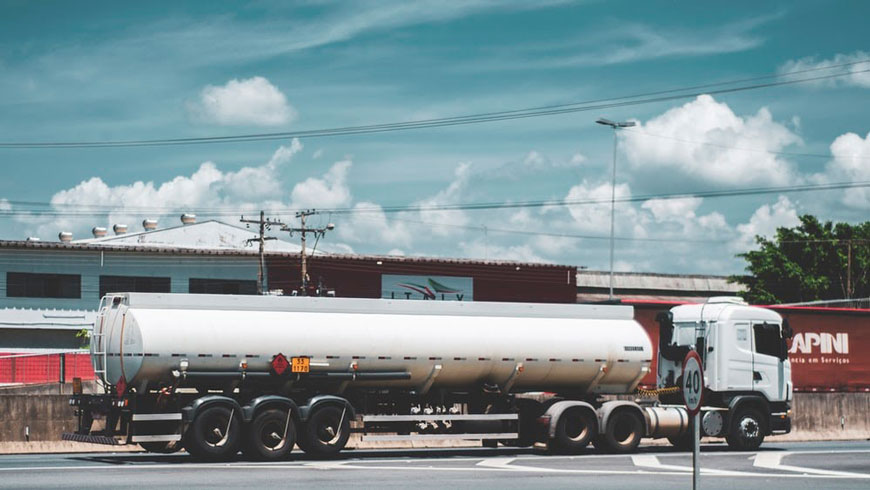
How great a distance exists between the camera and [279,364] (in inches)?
865

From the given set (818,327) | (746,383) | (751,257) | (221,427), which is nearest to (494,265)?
(751,257)

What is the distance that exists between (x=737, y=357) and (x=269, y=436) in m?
10.6

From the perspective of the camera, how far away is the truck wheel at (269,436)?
846 inches

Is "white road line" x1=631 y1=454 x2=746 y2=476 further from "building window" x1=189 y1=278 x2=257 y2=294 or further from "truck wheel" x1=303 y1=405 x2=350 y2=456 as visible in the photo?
"building window" x1=189 y1=278 x2=257 y2=294

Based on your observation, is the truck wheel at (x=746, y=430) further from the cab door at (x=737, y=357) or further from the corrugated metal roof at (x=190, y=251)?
the corrugated metal roof at (x=190, y=251)

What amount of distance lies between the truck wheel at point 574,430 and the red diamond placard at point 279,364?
232 inches

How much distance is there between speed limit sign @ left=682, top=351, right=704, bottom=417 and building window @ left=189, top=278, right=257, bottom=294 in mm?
56542

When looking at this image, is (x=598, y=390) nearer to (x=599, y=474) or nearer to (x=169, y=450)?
(x=599, y=474)

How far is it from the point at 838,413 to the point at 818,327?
259cm

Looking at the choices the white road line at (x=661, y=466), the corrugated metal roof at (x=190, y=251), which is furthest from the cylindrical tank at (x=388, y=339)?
the corrugated metal roof at (x=190, y=251)

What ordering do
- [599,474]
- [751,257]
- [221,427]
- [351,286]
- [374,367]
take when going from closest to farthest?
[599,474] → [221,427] → [374,367] → [351,286] → [751,257]

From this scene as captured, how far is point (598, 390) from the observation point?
25391mm

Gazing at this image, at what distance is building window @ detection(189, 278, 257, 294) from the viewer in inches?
2687

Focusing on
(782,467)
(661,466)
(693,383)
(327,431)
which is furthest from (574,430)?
(693,383)
